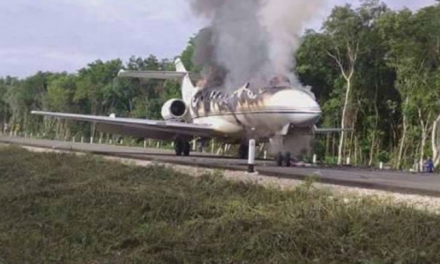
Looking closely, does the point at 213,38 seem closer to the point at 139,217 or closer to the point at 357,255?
the point at 139,217

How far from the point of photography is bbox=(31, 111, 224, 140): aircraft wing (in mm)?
26641

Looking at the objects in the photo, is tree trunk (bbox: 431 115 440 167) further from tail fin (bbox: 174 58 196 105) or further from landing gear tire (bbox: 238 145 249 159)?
landing gear tire (bbox: 238 145 249 159)

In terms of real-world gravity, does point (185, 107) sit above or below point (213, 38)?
below

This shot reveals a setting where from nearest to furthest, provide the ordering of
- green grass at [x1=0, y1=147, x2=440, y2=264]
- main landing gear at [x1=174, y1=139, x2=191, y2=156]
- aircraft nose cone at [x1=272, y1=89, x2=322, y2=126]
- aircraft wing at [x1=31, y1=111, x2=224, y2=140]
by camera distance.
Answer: green grass at [x1=0, y1=147, x2=440, y2=264] < aircraft nose cone at [x1=272, y1=89, x2=322, y2=126] < aircraft wing at [x1=31, y1=111, x2=224, y2=140] < main landing gear at [x1=174, y1=139, x2=191, y2=156]

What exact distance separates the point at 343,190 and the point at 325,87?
43.6 m

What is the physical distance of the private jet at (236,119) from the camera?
19.5 m

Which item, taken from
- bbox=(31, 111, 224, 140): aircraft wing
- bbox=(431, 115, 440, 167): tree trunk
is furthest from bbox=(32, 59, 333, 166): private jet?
bbox=(431, 115, 440, 167): tree trunk

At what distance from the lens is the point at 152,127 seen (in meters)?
27.0

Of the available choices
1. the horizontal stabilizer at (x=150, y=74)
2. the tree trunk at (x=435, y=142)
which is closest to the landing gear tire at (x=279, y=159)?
the horizontal stabilizer at (x=150, y=74)

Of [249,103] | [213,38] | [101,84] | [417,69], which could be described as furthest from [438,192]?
[101,84]

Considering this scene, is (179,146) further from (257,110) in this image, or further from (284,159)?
(284,159)

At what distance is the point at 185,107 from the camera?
3128 centimetres

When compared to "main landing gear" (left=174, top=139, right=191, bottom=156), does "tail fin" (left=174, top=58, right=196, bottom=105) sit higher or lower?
higher

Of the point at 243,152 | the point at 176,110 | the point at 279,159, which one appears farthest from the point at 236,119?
the point at 176,110
